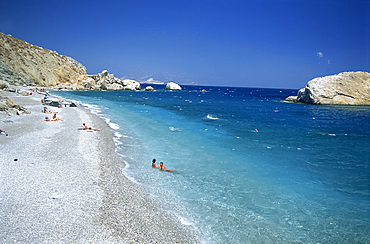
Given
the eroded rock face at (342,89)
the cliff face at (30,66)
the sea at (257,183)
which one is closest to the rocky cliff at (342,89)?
the eroded rock face at (342,89)

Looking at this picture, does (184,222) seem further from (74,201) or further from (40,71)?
(40,71)

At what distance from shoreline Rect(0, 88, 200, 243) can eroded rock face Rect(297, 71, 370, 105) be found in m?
78.2

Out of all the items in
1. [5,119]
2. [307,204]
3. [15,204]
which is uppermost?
[5,119]

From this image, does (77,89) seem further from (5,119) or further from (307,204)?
(307,204)

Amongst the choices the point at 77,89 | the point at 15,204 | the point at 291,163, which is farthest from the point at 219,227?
the point at 77,89

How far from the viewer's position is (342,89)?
247 ft

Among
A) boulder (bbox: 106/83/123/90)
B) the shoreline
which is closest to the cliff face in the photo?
boulder (bbox: 106/83/123/90)

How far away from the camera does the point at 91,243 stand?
26.7 ft

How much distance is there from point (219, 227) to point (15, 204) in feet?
30.1

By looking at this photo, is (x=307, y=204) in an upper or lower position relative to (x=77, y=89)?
lower

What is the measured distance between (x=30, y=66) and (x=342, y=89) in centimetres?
12042

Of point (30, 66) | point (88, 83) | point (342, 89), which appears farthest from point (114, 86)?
point (342, 89)

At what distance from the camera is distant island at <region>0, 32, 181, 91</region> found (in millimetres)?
88500

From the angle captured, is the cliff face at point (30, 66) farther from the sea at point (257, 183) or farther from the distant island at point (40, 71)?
the sea at point (257, 183)
